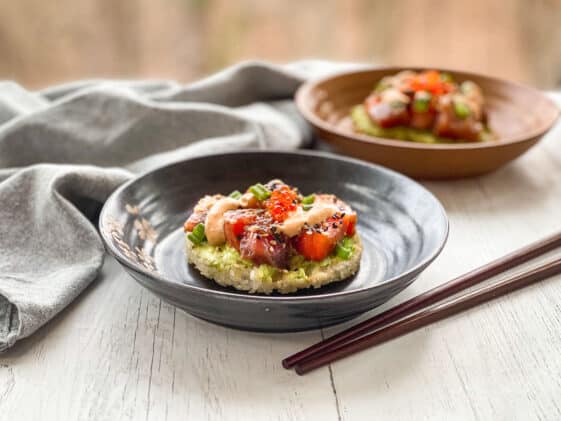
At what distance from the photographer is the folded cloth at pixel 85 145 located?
81.4 inches

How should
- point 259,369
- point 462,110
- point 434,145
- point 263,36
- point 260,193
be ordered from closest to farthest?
point 259,369 → point 260,193 → point 434,145 → point 462,110 → point 263,36

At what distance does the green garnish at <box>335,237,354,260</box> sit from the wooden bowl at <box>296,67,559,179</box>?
80cm

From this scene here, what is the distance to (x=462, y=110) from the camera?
114 inches

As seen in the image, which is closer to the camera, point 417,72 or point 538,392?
point 538,392

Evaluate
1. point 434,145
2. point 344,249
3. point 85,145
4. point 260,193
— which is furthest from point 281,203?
point 85,145

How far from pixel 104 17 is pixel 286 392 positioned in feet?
16.7

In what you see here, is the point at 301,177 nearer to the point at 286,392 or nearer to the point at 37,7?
the point at 286,392

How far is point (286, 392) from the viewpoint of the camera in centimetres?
168

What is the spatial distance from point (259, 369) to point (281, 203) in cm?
50

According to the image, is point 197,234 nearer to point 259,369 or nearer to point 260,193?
point 260,193

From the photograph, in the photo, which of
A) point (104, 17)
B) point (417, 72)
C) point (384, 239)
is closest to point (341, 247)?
point (384, 239)

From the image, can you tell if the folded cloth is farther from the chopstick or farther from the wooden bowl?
the chopstick

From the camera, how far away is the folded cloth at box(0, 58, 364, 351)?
6.79ft

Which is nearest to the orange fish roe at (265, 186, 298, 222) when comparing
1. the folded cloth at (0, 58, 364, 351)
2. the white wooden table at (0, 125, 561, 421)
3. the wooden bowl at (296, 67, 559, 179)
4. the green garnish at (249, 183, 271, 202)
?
the green garnish at (249, 183, 271, 202)
